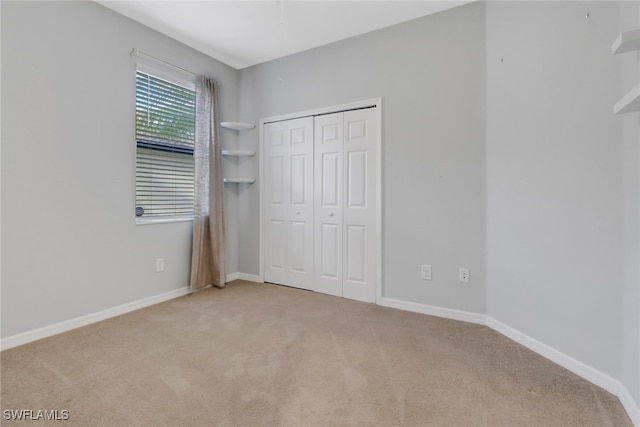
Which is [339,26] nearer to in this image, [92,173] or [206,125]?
[206,125]

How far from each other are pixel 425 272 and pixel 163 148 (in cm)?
290

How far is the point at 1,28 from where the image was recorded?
6.70ft

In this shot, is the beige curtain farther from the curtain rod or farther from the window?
the curtain rod

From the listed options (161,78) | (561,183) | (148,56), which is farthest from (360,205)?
(148,56)

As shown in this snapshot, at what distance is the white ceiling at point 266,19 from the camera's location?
2.61 m

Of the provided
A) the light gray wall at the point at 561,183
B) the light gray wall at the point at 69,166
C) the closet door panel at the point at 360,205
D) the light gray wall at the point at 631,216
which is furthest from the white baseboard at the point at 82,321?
the light gray wall at the point at 631,216

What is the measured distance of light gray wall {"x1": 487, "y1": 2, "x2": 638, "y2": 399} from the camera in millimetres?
1649

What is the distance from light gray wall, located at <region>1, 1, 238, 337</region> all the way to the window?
0.38 ft

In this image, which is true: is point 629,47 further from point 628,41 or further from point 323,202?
point 323,202

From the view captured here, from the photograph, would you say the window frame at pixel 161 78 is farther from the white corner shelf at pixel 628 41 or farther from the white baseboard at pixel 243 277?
the white corner shelf at pixel 628 41

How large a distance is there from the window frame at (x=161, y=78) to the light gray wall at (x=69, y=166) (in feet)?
0.15

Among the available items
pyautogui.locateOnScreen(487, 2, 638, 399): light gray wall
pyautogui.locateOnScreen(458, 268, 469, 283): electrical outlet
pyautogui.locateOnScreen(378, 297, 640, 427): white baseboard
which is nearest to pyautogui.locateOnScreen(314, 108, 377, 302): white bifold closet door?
pyautogui.locateOnScreen(378, 297, 640, 427): white baseboard

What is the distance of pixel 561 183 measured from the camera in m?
1.95

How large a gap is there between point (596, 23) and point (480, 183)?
1.20 metres
